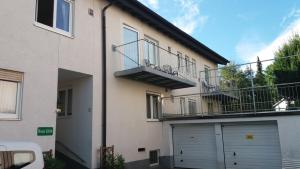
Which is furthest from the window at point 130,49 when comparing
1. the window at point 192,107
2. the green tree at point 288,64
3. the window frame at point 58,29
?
the green tree at point 288,64

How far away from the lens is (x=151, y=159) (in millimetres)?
13227

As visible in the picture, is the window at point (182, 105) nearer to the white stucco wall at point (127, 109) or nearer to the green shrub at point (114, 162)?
the white stucco wall at point (127, 109)

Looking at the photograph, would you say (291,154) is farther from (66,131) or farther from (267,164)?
(66,131)

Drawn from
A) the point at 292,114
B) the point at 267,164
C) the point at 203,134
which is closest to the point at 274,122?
the point at 292,114

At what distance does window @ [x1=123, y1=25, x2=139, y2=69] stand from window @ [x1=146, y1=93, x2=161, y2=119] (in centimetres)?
198

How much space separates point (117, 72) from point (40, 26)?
11.5 feet

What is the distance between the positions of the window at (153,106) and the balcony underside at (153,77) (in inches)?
27.3

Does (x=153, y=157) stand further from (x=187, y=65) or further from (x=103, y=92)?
(x=187, y=65)

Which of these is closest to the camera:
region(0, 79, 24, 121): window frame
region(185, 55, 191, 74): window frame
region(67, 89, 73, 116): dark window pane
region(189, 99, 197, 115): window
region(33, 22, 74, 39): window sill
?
region(0, 79, 24, 121): window frame

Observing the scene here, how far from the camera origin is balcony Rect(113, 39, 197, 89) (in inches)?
441

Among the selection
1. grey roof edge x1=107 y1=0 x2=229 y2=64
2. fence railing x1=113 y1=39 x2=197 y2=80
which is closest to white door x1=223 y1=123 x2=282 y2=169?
fence railing x1=113 y1=39 x2=197 y2=80

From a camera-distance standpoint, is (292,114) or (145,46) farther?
(145,46)

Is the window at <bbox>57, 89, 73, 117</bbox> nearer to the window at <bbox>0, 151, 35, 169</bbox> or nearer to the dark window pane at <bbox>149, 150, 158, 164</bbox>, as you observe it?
the dark window pane at <bbox>149, 150, 158, 164</bbox>

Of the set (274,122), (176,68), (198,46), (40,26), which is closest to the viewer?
(40,26)
